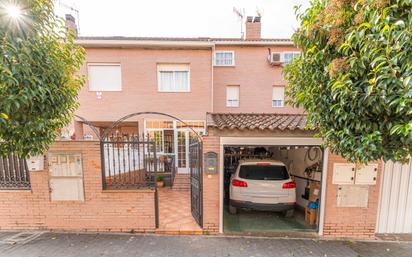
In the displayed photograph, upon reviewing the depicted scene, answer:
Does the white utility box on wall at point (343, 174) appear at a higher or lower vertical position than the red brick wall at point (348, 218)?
higher

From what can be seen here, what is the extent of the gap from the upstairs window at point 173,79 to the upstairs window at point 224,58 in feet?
9.97

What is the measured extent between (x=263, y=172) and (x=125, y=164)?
157 inches

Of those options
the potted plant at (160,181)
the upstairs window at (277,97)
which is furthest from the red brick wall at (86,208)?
the upstairs window at (277,97)

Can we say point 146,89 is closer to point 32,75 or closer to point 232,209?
point 32,75

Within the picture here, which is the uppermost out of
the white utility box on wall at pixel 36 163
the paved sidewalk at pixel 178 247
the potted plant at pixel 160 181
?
the white utility box on wall at pixel 36 163

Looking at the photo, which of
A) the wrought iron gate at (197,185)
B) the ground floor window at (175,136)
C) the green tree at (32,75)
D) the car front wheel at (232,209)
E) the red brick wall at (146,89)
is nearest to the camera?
the green tree at (32,75)

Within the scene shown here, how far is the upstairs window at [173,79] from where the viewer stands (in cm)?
910

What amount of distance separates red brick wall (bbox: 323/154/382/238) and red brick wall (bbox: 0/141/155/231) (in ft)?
14.5

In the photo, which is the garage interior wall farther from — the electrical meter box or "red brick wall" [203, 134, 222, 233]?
the electrical meter box

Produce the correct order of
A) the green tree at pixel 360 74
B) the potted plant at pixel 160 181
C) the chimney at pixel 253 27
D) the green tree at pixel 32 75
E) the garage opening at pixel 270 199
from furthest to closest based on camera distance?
the chimney at pixel 253 27 < the potted plant at pixel 160 181 < the garage opening at pixel 270 199 < the green tree at pixel 32 75 < the green tree at pixel 360 74

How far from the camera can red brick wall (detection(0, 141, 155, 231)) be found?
416 centimetres

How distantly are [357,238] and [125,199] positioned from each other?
5.86m

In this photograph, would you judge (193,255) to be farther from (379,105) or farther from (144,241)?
(379,105)

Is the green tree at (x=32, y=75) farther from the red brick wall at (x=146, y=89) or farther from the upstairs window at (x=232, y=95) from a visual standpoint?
the upstairs window at (x=232, y=95)
